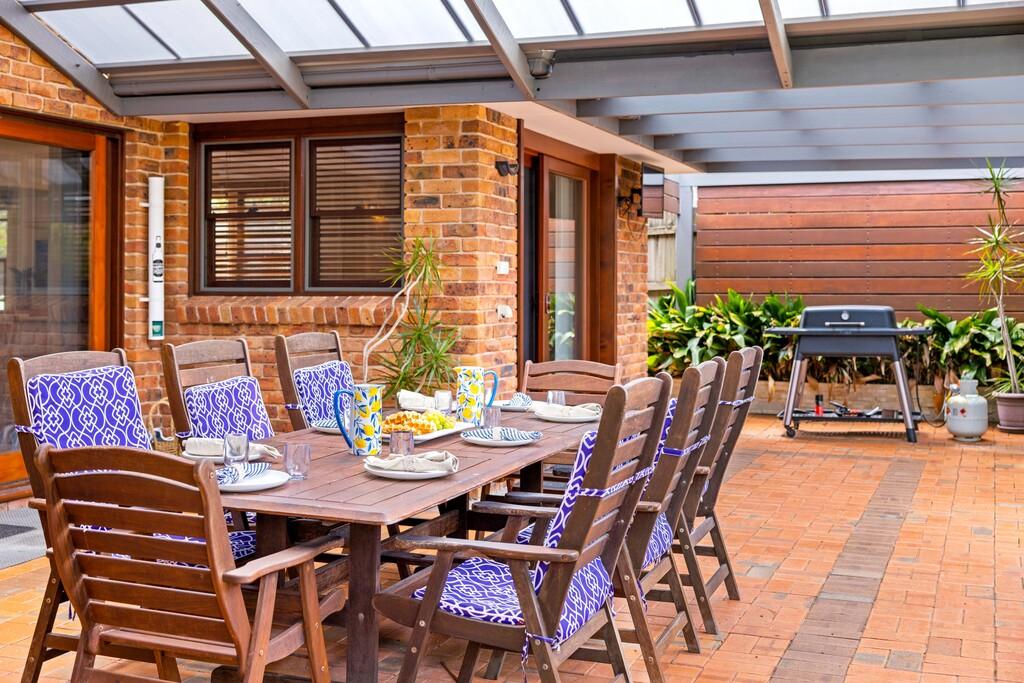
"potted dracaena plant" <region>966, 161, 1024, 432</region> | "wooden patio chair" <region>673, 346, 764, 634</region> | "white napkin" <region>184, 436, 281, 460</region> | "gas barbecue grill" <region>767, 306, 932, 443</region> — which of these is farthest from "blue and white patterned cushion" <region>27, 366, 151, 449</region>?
"potted dracaena plant" <region>966, 161, 1024, 432</region>

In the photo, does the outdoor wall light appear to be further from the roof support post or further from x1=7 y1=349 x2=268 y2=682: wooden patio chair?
x1=7 y1=349 x2=268 y2=682: wooden patio chair

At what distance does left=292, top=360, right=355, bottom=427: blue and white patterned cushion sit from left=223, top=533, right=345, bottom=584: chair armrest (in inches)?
70.1

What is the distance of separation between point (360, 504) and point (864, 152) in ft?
25.5

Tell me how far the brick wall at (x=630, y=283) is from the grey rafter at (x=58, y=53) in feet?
13.8

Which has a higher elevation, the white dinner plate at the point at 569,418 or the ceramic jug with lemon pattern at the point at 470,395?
the ceramic jug with lemon pattern at the point at 470,395

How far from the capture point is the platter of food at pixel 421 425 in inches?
151

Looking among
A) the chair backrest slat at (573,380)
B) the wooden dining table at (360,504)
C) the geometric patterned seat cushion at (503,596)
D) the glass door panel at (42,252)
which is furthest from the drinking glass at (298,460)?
the glass door panel at (42,252)

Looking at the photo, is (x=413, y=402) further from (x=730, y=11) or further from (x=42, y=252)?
(x=42, y=252)

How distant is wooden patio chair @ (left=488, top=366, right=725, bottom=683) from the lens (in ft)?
11.2

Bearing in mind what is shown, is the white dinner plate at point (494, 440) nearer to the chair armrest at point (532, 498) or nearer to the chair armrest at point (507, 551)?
the chair armrest at point (532, 498)

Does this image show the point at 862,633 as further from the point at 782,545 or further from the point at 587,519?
the point at 587,519

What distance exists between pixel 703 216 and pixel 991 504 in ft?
19.6

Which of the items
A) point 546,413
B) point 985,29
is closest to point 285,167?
point 546,413

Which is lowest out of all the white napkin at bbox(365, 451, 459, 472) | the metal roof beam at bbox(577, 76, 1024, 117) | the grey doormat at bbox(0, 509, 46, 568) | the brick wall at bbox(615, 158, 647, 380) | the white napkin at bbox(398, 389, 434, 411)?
the grey doormat at bbox(0, 509, 46, 568)
